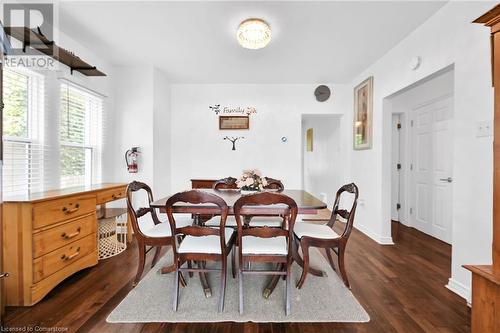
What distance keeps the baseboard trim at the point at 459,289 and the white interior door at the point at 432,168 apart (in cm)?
163

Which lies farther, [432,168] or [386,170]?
[432,168]

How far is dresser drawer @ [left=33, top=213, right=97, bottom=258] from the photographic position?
194 centimetres

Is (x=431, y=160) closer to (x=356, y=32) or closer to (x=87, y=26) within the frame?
(x=356, y=32)

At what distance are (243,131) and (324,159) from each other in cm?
234

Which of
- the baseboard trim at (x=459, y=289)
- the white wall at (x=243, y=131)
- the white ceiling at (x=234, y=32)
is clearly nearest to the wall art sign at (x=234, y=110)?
the white wall at (x=243, y=131)

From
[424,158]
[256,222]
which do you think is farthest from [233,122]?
[424,158]

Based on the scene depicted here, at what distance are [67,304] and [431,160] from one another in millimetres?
4987

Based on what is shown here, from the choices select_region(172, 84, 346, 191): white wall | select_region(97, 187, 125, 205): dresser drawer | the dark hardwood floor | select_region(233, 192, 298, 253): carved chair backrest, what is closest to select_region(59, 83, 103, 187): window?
select_region(97, 187, 125, 205): dresser drawer

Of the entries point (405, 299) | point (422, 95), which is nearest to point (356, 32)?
point (422, 95)

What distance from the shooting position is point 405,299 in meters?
1.99

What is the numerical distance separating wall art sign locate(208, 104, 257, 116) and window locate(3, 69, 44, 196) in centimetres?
259

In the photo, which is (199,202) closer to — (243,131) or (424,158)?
(243,131)

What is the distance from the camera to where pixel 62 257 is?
2154 millimetres

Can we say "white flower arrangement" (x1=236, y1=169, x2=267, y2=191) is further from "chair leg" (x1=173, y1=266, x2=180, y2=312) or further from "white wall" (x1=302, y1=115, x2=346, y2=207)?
"white wall" (x1=302, y1=115, x2=346, y2=207)
